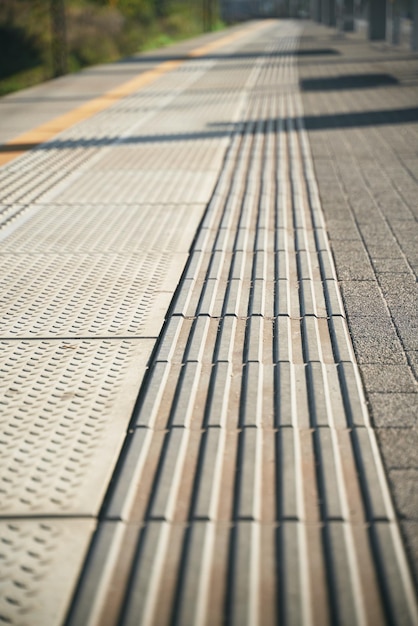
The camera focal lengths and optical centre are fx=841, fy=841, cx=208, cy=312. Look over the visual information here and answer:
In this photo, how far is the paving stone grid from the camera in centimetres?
321

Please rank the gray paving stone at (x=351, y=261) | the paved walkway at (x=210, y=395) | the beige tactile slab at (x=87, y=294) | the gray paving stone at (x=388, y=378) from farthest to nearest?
1. the gray paving stone at (x=351, y=261)
2. the beige tactile slab at (x=87, y=294)
3. the gray paving stone at (x=388, y=378)
4. the paved walkway at (x=210, y=395)

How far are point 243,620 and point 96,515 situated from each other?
0.69 metres

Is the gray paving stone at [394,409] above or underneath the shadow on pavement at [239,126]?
underneath

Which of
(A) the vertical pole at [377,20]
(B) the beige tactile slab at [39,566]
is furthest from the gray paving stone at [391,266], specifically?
(A) the vertical pole at [377,20]

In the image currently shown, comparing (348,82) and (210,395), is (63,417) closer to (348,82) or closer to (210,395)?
(210,395)

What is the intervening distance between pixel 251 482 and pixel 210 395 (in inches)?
28.3

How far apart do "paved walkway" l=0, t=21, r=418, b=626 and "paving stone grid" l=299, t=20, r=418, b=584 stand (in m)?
0.02

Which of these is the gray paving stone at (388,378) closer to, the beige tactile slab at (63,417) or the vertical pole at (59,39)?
the beige tactile slab at (63,417)

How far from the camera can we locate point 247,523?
8.66 feet

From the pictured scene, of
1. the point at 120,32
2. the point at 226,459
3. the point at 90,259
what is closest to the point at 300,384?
the point at 226,459

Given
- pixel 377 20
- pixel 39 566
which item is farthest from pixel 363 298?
pixel 377 20

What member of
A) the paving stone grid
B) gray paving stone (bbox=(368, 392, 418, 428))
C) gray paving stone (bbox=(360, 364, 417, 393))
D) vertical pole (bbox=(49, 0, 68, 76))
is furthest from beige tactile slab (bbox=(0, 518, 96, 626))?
vertical pole (bbox=(49, 0, 68, 76))

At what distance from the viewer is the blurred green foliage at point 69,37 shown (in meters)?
32.4

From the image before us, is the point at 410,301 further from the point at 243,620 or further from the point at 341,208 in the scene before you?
the point at 243,620
